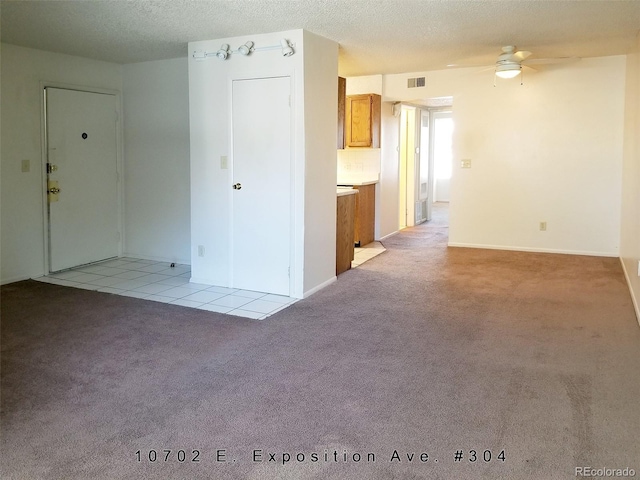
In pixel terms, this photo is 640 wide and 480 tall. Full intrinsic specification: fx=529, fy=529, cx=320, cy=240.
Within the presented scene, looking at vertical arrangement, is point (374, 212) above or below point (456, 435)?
above

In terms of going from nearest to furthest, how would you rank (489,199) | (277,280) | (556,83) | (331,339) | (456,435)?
(456,435)
(331,339)
(277,280)
(556,83)
(489,199)

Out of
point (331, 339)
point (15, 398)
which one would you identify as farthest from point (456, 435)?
point (15, 398)

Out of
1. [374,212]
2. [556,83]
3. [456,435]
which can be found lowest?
[456,435]

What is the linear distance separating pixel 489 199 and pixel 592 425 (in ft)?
16.0

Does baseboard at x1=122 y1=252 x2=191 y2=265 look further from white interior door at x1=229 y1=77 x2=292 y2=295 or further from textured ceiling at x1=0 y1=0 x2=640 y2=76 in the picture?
textured ceiling at x1=0 y1=0 x2=640 y2=76

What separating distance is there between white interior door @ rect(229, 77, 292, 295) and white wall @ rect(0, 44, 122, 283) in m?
2.19

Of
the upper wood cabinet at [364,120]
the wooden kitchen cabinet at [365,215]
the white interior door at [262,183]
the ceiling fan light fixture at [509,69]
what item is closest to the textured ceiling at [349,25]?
the ceiling fan light fixture at [509,69]

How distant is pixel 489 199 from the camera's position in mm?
7051

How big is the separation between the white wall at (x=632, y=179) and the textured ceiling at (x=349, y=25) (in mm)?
392

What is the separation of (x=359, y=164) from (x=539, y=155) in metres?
2.50

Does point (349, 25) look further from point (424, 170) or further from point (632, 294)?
point (424, 170)

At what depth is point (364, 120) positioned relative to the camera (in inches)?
295

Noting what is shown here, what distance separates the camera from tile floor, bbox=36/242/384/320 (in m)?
4.52

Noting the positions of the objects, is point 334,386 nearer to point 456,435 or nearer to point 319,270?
point 456,435
